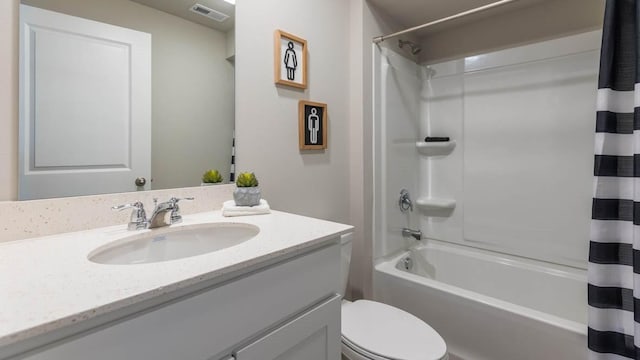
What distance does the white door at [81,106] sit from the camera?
869mm

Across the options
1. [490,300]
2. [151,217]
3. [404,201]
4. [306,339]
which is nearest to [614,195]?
[490,300]

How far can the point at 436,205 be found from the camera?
2324mm

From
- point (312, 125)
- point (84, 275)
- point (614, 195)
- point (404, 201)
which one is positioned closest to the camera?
point (84, 275)

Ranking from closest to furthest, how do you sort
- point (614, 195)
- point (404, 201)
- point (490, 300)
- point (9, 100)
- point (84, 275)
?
point (84, 275) → point (9, 100) → point (614, 195) → point (490, 300) → point (404, 201)

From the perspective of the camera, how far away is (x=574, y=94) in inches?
72.5

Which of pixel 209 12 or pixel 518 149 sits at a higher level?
pixel 209 12

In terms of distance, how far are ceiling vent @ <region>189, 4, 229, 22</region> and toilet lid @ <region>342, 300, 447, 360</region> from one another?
1.46 metres

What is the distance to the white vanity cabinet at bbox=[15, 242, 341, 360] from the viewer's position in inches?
20.2

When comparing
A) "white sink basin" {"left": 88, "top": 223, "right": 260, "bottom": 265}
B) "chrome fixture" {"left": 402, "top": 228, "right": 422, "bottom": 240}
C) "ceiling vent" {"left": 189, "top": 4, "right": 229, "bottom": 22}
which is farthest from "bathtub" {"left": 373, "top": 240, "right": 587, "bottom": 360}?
"ceiling vent" {"left": 189, "top": 4, "right": 229, "bottom": 22}

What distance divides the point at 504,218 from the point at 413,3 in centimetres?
159

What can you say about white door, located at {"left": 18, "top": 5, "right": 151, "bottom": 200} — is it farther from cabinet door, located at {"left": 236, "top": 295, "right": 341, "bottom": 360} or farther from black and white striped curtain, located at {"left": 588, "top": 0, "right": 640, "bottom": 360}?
black and white striped curtain, located at {"left": 588, "top": 0, "right": 640, "bottom": 360}

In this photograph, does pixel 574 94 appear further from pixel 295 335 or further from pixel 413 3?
pixel 295 335

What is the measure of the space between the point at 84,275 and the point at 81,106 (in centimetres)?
63

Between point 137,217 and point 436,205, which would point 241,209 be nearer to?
point 137,217
